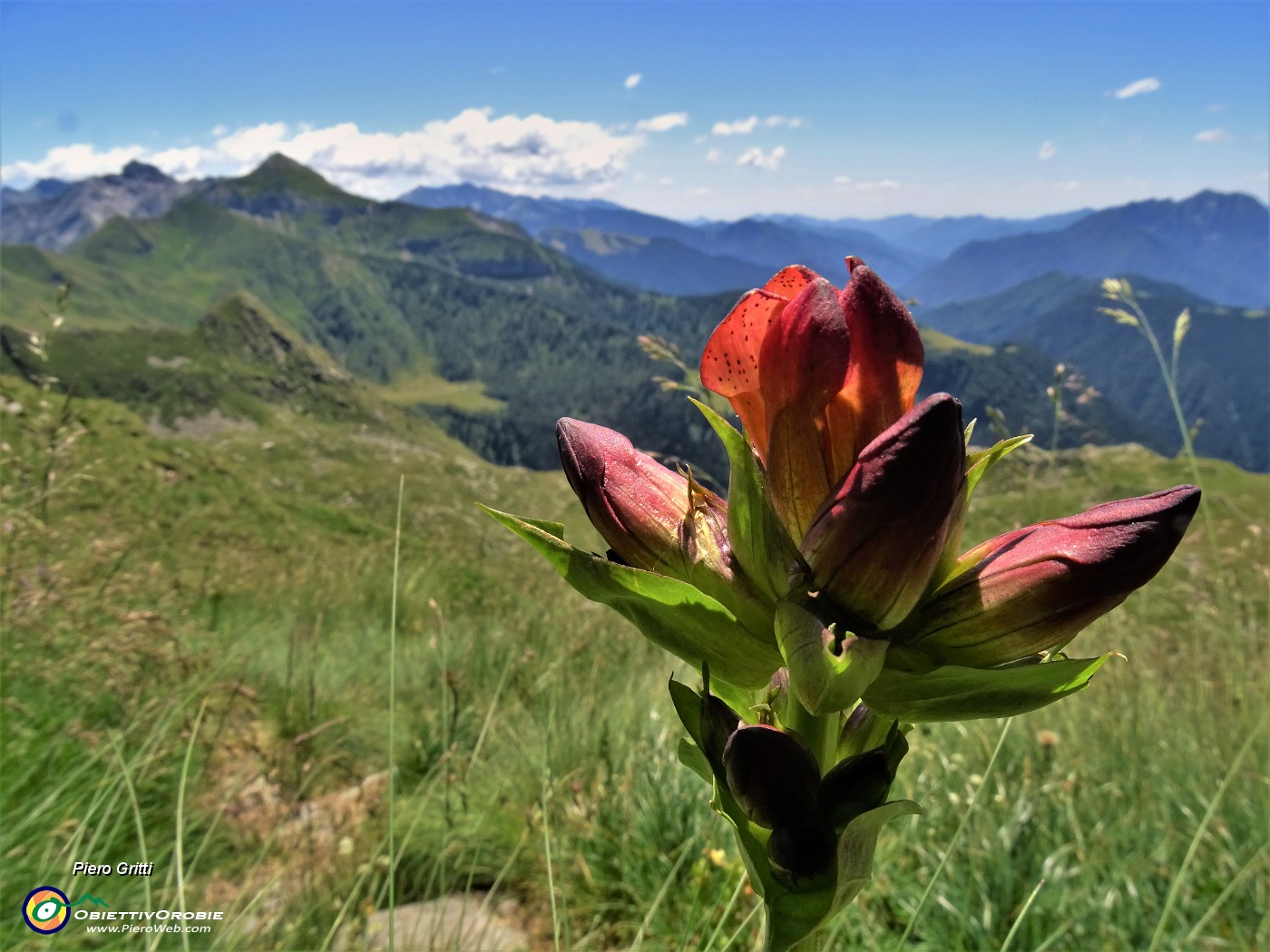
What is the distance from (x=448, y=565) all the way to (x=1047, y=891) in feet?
28.2

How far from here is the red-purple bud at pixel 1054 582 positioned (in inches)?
36.6

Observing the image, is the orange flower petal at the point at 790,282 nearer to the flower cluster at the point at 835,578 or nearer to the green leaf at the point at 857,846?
the flower cluster at the point at 835,578

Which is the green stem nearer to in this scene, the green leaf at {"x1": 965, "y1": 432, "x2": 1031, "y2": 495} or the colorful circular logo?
the green leaf at {"x1": 965, "y1": 432, "x2": 1031, "y2": 495}

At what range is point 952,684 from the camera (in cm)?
92

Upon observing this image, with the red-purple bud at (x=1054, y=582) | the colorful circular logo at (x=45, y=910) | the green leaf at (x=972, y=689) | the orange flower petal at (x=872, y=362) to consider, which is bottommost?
the colorful circular logo at (x=45, y=910)

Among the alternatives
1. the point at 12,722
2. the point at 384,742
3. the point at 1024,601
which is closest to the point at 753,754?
the point at 1024,601

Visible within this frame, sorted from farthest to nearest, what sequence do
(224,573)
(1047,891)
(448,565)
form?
(448,565), (224,573), (1047,891)

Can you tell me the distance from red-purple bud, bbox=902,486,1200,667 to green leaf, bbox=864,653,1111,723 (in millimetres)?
54

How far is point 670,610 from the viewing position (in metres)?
0.96

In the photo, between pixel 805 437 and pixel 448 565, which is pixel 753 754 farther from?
pixel 448 565

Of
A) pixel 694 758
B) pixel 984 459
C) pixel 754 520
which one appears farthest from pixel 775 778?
pixel 984 459

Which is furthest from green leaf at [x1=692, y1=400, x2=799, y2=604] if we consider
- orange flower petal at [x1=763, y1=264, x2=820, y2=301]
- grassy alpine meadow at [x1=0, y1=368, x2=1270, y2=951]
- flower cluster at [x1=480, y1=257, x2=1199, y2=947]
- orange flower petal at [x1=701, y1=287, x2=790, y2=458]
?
grassy alpine meadow at [x1=0, y1=368, x2=1270, y2=951]

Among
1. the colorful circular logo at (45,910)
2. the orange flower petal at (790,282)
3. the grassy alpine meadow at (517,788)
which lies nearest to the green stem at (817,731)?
the orange flower petal at (790,282)

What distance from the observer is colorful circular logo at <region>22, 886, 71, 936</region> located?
8.18 ft
